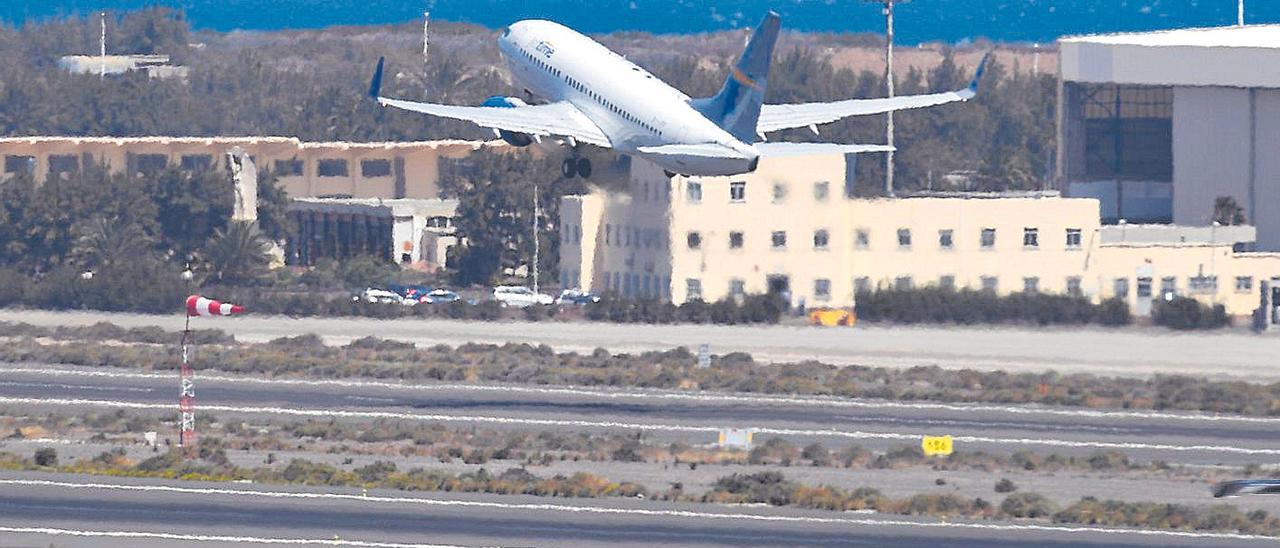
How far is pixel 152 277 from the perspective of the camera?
122m

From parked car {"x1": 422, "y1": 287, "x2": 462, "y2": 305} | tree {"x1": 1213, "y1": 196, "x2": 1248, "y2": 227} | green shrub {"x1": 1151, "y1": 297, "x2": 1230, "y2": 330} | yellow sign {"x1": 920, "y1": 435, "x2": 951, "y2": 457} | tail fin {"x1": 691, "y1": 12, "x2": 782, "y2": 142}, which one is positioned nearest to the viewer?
yellow sign {"x1": 920, "y1": 435, "x2": 951, "y2": 457}

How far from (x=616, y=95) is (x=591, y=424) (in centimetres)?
1355

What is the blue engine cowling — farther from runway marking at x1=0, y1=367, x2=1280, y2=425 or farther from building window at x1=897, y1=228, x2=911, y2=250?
building window at x1=897, y1=228, x2=911, y2=250

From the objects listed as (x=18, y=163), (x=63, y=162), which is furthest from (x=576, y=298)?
(x=18, y=163)

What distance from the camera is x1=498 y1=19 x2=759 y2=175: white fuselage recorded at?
284 feet

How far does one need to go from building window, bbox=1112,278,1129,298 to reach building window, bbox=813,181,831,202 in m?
18.6

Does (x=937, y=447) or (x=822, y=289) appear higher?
(x=822, y=289)

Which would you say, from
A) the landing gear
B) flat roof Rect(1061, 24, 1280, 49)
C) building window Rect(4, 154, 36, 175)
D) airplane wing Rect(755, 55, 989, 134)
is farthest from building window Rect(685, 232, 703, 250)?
building window Rect(4, 154, 36, 175)

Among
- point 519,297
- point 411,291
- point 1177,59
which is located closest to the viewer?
point 519,297

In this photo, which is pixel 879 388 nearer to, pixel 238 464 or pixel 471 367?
pixel 471 367

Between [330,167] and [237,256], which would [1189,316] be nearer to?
[237,256]

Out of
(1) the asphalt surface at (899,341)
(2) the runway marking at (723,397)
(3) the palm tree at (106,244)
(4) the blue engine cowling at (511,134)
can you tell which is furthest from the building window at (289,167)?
(4) the blue engine cowling at (511,134)

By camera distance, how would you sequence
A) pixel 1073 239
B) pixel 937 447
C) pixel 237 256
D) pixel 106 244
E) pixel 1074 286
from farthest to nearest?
pixel 106 244 < pixel 237 256 < pixel 1073 239 < pixel 1074 286 < pixel 937 447

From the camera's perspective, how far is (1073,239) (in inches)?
4557
